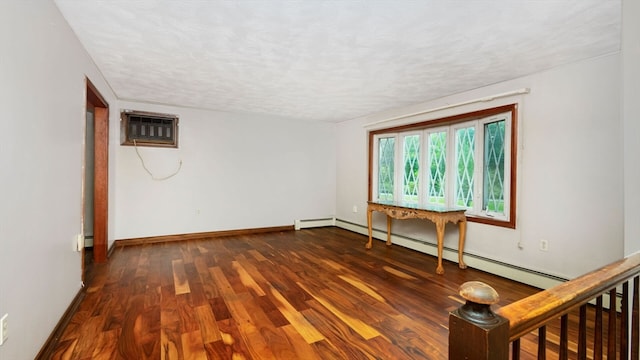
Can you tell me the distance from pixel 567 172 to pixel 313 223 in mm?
4045

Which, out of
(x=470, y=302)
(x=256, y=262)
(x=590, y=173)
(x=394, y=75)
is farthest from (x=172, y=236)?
(x=590, y=173)

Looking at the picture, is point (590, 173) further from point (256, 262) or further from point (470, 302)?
point (256, 262)

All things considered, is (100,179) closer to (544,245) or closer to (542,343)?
(542,343)

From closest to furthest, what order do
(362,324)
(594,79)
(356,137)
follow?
(362,324)
(594,79)
(356,137)

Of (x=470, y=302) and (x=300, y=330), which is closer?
(x=470, y=302)

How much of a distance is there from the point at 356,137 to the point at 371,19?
3470mm

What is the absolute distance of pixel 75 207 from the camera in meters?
2.28

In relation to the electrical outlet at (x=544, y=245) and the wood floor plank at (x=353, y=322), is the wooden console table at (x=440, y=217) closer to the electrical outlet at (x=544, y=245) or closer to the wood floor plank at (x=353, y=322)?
the electrical outlet at (x=544, y=245)

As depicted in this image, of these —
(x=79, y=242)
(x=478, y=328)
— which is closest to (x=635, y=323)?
(x=478, y=328)

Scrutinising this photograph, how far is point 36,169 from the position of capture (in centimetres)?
160

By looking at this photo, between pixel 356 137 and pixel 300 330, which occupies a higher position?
pixel 356 137

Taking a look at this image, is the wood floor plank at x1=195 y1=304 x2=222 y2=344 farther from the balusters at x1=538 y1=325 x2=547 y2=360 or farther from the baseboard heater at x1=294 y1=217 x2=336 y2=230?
the baseboard heater at x1=294 y1=217 x2=336 y2=230

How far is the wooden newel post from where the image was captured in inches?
22.9

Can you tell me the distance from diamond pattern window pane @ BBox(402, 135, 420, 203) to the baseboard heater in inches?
73.3
